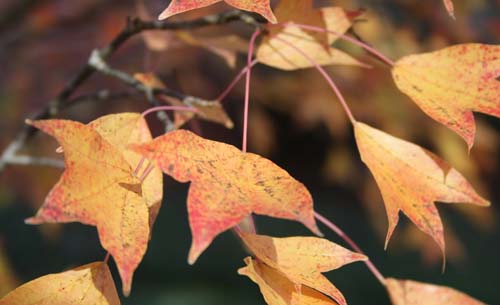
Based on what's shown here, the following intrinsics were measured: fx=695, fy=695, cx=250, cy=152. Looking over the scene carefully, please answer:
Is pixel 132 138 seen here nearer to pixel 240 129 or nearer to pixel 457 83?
pixel 457 83

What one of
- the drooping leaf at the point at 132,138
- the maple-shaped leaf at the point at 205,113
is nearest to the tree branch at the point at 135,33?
the maple-shaped leaf at the point at 205,113

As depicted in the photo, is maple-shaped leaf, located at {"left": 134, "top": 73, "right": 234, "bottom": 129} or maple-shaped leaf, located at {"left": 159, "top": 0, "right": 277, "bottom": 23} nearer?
maple-shaped leaf, located at {"left": 159, "top": 0, "right": 277, "bottom": 23}

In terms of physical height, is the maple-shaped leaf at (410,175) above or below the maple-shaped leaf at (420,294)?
above

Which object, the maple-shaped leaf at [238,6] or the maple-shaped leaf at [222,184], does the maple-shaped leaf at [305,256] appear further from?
the maple-shaped leaf at [238,6]

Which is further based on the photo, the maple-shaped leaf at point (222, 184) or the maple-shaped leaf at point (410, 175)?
the maple-shaped leaf at point (410, 175)

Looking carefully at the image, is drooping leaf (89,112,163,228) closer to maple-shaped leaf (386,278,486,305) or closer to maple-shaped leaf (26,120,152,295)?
maple-shaped leaf (26,120,152,295)

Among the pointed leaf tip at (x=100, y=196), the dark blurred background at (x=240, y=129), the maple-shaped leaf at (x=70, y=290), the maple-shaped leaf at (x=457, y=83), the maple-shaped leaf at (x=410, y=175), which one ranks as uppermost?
the maple-shaped leaf at (x=457, y=83)

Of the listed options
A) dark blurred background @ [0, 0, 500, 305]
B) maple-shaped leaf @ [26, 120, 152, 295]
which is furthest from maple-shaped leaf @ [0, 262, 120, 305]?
dark blurred background @ [0, 0, 500, 305]
